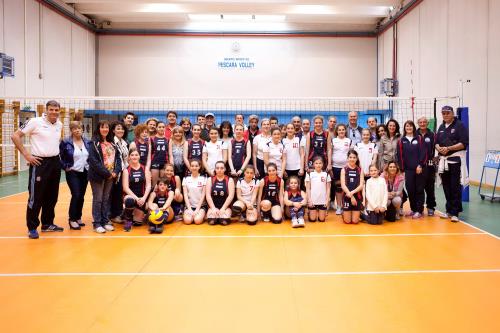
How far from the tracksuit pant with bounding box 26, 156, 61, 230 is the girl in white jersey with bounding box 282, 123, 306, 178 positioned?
145 inches

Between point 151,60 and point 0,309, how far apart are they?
17033mm

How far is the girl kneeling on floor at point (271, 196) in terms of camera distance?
21.9ft

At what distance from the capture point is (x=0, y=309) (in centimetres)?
333

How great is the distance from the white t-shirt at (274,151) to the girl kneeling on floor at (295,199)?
0.44 m

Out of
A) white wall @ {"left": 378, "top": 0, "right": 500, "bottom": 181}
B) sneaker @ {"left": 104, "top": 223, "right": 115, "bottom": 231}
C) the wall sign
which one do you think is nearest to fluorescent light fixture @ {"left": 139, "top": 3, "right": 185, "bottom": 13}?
the wall sign

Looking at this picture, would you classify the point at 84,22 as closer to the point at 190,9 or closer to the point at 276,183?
the point at 190,9

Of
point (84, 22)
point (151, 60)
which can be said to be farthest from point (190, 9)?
point (84, 22)

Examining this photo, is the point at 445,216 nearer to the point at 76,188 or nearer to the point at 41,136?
the point at 76,188

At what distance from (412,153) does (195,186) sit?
3733 millimetres

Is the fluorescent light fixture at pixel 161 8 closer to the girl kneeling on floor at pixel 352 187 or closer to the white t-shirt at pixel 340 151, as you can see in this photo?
the white t-shirt at pixel 340 151

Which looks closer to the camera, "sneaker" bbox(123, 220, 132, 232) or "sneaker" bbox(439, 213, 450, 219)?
"sneaker" bbox(123, 220, 132, 232)

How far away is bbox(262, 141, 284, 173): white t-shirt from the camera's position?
7.02m

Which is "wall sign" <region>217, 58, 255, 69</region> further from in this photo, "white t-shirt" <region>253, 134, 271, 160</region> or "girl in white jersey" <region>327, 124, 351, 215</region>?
"white t-shirt" <region>253, 134, 271, 160</region>

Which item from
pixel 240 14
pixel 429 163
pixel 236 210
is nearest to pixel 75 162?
pixel 236 210
